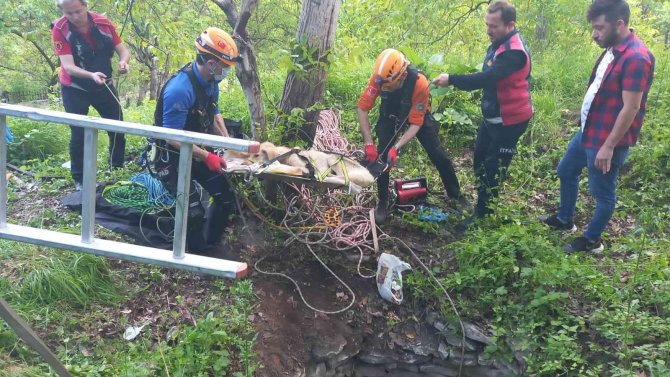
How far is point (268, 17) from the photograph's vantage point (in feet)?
50.2

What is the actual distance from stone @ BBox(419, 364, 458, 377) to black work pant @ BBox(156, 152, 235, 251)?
2.03 metres

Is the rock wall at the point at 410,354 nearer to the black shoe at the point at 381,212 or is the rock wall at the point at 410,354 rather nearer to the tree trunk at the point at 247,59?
the black shoe at the point at 381,212

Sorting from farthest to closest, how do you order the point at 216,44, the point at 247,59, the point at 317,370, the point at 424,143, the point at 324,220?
the point at 424,143
the point at 324,220
the point at 247,59
the point at 317,370
the point at 216,44

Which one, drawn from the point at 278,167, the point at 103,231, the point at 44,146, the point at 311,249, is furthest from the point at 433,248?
the point at 44,146

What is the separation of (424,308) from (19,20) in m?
13.4

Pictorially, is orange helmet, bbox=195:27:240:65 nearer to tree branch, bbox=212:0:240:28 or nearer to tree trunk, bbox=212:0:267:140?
tree trunk, bbox=212:0:267:140

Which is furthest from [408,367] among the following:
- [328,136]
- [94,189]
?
[94,189]

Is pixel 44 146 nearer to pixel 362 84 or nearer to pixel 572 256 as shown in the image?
pixel 362 84

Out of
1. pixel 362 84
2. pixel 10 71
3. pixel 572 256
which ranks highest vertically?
pixel 362 84

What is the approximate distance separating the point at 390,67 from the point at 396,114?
55cm

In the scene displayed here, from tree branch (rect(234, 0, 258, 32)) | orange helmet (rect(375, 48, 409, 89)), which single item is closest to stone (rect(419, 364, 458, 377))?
orange helmet (rect(375, 48, 409, 89))

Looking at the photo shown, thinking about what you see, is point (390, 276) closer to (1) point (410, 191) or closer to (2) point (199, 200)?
(1) point (410, 191)

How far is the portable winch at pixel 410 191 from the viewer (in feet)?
15.2

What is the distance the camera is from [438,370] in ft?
12.5
